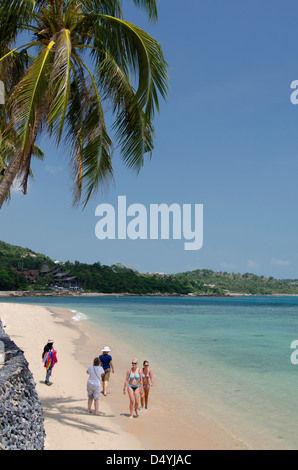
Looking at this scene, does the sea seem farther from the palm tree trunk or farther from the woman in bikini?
the palm tree trunk

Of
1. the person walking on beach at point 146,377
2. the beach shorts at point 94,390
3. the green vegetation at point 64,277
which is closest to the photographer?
the beach shorts at point 94,390

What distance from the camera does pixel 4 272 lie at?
124 metres

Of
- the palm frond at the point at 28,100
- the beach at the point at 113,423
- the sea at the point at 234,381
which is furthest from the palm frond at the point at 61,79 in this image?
the sea at the point at 234,381

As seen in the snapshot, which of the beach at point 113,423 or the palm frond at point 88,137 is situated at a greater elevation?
the palm frond at point 88,137

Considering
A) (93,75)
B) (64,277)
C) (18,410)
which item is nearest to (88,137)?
(93,75)

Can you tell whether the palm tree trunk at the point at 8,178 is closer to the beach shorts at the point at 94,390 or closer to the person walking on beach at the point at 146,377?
the beach shorts at the point at 94,390

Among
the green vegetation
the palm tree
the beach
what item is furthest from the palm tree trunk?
the green vegetation

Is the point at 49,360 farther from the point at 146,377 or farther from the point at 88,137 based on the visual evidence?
the point at 88,137

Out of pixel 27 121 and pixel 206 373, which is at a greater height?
pixel 27 121

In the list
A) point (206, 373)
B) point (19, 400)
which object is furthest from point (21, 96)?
point (206, 373)

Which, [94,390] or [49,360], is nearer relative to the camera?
[94,390]

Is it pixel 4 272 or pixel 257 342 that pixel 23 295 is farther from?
pixel 257 342
